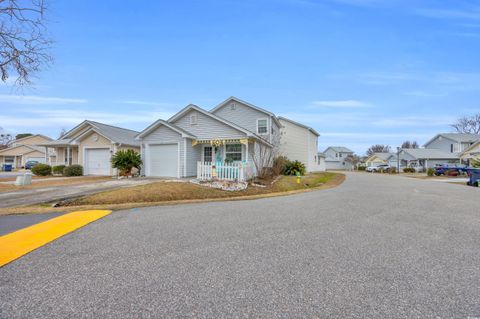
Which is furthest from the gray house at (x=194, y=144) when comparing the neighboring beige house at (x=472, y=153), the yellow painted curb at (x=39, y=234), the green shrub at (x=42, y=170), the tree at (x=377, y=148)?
the tree at (x=377, y=148)

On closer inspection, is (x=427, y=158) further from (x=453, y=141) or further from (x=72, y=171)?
(x=72, y=171)

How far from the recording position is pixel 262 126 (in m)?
20.5

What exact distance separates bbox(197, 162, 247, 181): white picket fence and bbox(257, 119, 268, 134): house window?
7.26m

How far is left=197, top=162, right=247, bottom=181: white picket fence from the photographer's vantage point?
13.3m

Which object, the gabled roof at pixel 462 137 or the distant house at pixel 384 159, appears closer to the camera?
the gabled roof at pixel 462 137

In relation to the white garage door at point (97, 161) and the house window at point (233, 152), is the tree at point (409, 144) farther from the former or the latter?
the white garage door at point (97, 161)

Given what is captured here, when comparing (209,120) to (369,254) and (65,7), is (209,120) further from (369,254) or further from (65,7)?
(369,254)

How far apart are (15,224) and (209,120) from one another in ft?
40.7

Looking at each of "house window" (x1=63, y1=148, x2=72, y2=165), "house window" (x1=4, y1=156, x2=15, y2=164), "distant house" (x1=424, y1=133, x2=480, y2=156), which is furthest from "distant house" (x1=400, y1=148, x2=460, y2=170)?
"house window" (x1=4, y1=156, x2=15, y2=164)

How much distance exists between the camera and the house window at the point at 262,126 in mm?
20328

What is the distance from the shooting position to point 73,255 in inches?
159

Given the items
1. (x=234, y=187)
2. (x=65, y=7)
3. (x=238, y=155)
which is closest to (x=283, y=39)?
(x=238, y=155)

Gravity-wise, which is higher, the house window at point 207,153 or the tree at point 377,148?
the tree at point 377,148

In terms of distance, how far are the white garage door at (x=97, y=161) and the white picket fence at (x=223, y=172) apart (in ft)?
34.7
